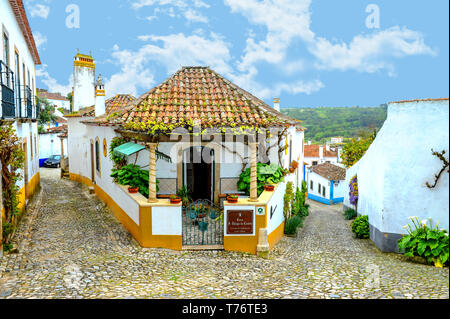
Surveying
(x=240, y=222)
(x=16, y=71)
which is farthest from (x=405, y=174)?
(x=16, y=71)

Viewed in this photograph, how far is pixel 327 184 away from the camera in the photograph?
35.2 metres

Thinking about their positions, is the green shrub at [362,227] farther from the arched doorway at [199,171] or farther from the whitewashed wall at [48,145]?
the whitewashed wall at [48,145]

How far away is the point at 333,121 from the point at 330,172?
174 ft

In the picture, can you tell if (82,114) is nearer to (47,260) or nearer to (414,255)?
(47,260)

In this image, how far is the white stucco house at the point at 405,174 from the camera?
124 inches

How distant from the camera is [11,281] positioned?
654cm

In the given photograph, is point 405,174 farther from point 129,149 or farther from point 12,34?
point 12,34

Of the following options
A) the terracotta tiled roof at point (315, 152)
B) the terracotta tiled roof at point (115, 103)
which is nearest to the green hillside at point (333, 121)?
the terracotta tiled roof at point (315, 152)

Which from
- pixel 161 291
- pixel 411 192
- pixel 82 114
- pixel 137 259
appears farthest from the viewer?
pixel 82 114

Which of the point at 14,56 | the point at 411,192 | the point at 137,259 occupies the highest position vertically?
the point at 14,56

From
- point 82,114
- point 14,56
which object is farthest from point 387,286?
point 82,114

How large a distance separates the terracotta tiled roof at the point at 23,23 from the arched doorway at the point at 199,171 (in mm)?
7179

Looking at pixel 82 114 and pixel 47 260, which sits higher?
pixel 82 114

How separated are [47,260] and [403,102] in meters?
8.18
